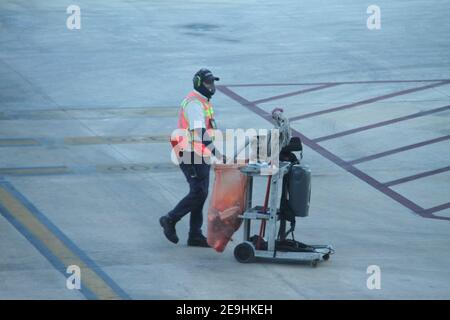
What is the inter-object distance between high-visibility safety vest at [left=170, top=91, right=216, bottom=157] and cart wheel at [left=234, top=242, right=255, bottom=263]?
1.19m

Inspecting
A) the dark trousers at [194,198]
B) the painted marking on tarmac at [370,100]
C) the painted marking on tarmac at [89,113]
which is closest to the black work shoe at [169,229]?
the dark trousers at [194,198]

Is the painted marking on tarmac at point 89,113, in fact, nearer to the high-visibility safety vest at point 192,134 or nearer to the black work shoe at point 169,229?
the black work shoe at point 169,229

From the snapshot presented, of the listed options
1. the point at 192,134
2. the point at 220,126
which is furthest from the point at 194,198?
the point at 220,126

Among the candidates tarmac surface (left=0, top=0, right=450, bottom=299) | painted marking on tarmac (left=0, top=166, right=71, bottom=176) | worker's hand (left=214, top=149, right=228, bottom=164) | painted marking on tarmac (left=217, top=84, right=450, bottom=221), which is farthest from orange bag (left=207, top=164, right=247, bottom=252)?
painted marking on tarmac (left=0, top=166, right=71, bottom=176)

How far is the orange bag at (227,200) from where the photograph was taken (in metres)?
13.9

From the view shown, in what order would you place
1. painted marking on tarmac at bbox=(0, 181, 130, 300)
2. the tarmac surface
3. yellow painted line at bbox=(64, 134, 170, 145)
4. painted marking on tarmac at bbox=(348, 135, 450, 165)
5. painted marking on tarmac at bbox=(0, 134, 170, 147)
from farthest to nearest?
yellow painted line at bbox=(64, 134, 170, 145) < painted marking on tarmac at bbox=(0, 134, 170, 147) < painted marking on tarmac at bbox=(348, 135, 450, 165) < the tarmac surface < painted marking on tarmac at bbox=(0, 181, 130, 300)

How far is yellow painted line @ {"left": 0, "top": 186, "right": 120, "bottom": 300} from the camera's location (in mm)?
12786

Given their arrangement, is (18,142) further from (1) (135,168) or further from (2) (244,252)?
(2) (244,252)

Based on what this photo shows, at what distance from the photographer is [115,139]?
64.5 ft

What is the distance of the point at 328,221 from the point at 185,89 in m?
8.11

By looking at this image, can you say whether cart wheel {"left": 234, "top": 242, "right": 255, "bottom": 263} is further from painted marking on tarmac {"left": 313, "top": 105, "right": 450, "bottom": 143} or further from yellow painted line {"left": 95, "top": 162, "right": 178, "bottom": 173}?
painted marking on tarmac {"left": 313, "top": 105, "right": 450, "bottom": 143}

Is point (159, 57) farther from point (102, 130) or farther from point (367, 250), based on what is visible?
point (367, 250)

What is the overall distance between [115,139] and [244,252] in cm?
643
